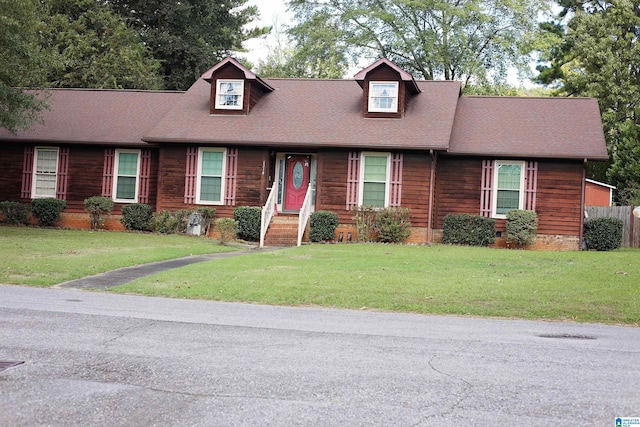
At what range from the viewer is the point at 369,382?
21.5 ft

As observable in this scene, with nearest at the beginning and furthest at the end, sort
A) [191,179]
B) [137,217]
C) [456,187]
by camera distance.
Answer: [456,187], [191,179], [137,217]

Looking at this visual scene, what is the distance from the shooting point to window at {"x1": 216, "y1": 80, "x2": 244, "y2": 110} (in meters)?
26.1

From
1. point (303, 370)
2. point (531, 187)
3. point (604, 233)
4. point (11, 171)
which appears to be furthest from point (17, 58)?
point (604, 233)

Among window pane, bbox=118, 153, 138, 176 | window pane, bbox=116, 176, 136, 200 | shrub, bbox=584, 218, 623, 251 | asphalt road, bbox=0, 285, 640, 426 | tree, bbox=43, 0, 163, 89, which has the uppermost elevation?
tree, bbox=43, 0, 163, 89

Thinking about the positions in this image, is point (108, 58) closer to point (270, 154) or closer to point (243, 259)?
point (270, 154)

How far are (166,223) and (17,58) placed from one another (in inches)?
287

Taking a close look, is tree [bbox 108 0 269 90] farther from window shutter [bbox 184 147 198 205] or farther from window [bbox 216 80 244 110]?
window shutter [bbox 184 147 198 205]

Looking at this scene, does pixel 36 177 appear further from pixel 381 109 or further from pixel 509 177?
pixel 509 177

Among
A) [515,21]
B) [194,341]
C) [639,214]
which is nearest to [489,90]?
[515,21]

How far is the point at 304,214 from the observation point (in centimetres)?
2347

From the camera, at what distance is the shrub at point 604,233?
929 inches

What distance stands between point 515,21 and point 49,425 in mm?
40500

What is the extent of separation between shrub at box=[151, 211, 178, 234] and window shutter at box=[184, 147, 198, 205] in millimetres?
838

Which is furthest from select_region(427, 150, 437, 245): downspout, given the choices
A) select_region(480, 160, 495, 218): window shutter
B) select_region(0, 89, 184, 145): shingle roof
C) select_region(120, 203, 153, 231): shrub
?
select_region(0, 89, 184, 145): shingle roof
